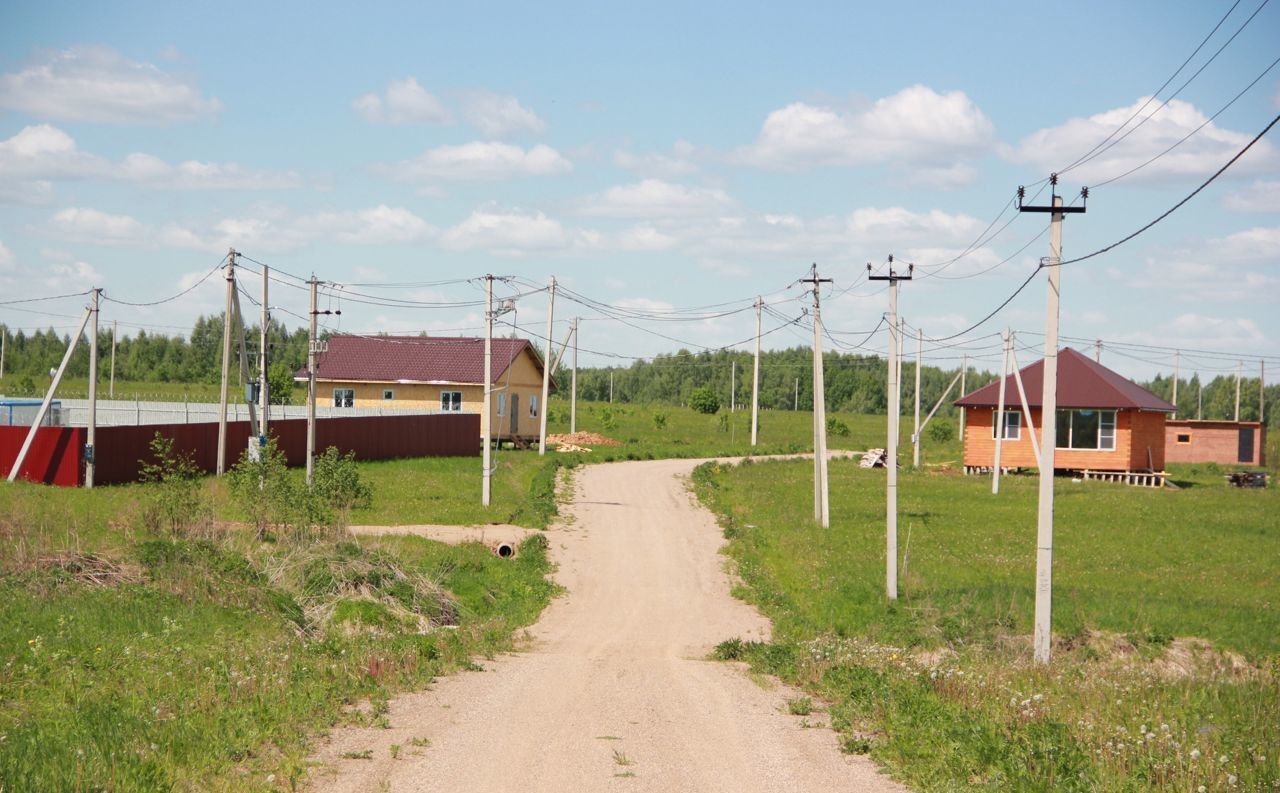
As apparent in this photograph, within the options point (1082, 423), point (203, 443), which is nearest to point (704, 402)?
point (1082, 423)

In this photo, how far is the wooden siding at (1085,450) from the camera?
45.7m

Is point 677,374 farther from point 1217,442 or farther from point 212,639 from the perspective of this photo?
point 212,639

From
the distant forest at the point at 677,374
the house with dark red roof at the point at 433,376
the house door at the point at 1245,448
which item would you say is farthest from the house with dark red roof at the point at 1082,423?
the distant forest at the point at 677,374

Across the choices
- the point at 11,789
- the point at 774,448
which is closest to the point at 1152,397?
the point at 774,448

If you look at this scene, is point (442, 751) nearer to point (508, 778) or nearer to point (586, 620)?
point (508, 778)

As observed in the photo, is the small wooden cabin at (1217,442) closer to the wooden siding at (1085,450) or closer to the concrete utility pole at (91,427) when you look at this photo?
the wooden siding at (1085,450)

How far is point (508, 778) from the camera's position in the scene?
8.27 meters

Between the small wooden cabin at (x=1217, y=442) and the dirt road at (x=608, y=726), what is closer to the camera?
the dirt road at (x=608, y=726)

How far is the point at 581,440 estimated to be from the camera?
191 feet

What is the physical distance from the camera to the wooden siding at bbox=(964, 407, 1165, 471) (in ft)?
150

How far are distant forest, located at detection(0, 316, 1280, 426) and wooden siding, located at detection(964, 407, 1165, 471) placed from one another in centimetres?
5911

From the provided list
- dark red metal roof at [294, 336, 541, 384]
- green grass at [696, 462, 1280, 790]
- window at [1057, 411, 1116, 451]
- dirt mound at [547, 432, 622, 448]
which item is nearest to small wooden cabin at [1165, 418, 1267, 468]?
window at [1057, 411, 1116, 451]

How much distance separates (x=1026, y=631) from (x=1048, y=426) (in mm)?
3303

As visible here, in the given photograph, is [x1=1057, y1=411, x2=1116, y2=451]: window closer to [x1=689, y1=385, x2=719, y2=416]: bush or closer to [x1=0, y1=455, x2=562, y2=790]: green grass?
[x1=0, y1=455, x2=562, y2=790]: green grass
